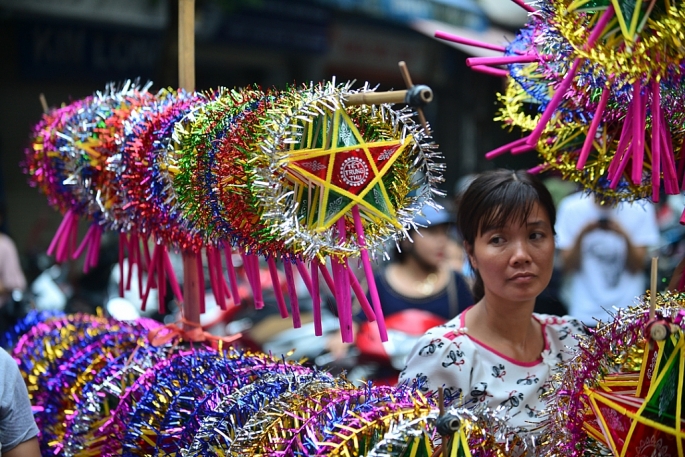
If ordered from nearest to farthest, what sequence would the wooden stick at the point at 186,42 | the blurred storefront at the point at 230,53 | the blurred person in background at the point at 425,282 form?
the wooden stick at the point at 186,42 < the blurred person in background at the point at 425,282 < the blurred storefront at the point at 230,53

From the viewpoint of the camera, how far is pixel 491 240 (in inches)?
72.4

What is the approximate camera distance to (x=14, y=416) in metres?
1.65

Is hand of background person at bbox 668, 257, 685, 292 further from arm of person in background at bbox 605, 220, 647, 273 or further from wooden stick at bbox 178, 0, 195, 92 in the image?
arm of person in background at bbox 605, 220, 647, 273

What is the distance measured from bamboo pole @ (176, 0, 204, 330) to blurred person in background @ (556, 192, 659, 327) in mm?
2161

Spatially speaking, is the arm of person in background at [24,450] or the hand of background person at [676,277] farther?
the hand of background person at [676,277]

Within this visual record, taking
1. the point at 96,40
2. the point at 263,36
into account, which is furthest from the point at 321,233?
the point at 263,36

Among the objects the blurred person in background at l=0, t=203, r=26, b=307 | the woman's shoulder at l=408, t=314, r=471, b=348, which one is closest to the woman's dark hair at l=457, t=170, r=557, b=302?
the woman's shoulder at l=408, t=314, r=471, b=348

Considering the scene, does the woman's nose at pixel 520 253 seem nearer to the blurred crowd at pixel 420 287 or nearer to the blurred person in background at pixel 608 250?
the blurred crowd at pixel 420 287

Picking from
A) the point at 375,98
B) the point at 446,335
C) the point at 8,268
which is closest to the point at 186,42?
the point at 375,98

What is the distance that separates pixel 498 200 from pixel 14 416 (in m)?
1.07

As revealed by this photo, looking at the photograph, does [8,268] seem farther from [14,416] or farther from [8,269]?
[14,416]

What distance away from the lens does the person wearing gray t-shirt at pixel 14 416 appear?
1.62 meters

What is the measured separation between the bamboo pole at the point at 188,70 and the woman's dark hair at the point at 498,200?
2.11 feet

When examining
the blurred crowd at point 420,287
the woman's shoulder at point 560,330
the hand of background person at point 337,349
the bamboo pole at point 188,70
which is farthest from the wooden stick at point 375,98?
the hand of background person at point 337,349
